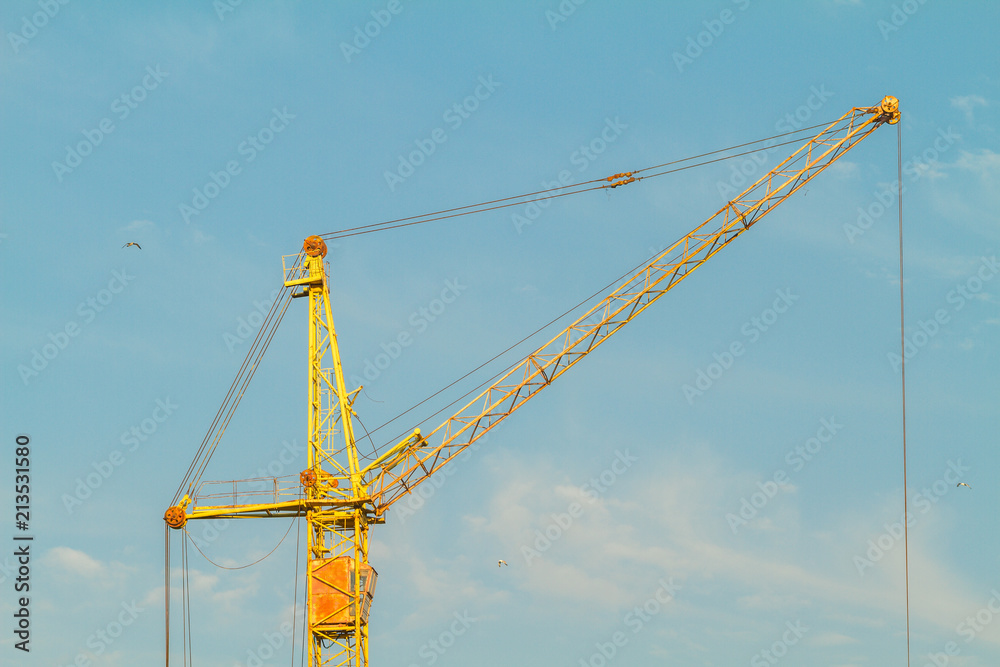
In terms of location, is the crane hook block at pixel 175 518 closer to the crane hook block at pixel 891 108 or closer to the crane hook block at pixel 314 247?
the crane hook block at pixel 314 247

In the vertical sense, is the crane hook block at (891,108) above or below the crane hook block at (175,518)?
above

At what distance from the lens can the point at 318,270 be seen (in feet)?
328

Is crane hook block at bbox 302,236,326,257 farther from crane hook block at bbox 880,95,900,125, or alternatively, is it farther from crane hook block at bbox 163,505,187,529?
crane hook block at bbox 880,95,900,125

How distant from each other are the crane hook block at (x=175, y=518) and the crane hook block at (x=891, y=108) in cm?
6378

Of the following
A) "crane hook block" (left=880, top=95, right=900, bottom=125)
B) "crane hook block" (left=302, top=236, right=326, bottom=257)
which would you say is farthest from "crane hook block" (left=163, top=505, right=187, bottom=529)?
"crane hook block" (left=880, top=95, right=900, bottom=125)

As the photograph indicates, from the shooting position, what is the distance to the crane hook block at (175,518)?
93.3 metres

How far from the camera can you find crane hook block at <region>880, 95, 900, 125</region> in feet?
339

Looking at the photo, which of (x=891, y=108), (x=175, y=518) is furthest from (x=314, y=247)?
(x=891, y=108)

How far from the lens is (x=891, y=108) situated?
104 m

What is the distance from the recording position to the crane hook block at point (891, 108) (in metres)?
103

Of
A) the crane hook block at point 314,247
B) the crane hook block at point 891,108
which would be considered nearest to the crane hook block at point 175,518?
the crane hook block at point 314,247

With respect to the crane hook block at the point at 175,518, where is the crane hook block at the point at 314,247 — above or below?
above

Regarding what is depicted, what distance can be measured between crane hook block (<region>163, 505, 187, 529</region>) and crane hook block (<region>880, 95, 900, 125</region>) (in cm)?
6378

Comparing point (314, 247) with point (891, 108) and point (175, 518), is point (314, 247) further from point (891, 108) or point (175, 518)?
point (891, 108)
